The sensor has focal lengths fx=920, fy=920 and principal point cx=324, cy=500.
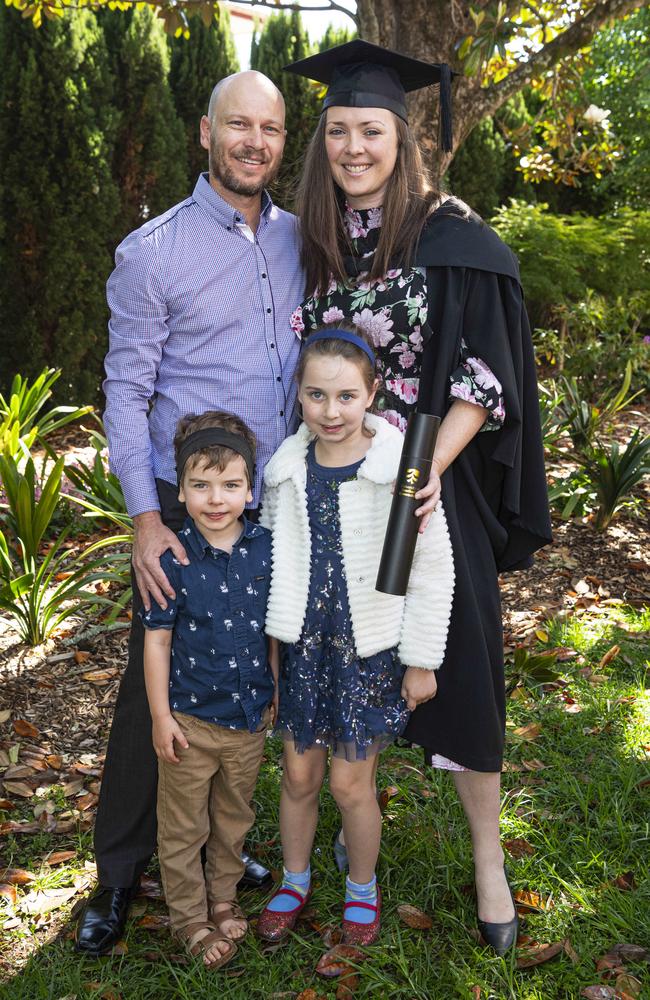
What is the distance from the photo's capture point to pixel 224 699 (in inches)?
90.0

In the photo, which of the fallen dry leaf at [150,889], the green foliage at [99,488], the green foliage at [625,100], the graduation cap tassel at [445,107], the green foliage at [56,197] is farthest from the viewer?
the green foliage at [625,100]

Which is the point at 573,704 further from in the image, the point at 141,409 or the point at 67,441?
the point at 67,441

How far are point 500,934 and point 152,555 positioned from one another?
4.31ft

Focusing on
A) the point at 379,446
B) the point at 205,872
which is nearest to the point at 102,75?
the point at 379,446

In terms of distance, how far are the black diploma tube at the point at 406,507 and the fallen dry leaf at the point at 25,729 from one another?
1881 millimetres

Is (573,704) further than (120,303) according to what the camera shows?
Yes

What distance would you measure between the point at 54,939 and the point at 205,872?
0.43 metres

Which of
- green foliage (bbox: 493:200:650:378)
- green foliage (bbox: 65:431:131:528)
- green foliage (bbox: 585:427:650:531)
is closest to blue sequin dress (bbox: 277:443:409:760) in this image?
green foliage (bbox: 65:431:131:528)

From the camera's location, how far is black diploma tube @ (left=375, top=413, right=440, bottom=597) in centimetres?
202

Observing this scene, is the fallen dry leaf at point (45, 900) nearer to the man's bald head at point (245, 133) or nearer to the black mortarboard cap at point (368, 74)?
the man's bald head at point (245, 133)

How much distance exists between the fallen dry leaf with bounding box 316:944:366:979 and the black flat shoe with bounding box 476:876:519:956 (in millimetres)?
321

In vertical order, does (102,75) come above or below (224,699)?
above

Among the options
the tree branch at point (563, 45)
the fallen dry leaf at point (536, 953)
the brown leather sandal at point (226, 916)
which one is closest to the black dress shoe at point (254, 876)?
the brown leather sandal at point (226, 916)

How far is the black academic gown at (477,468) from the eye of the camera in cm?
222
